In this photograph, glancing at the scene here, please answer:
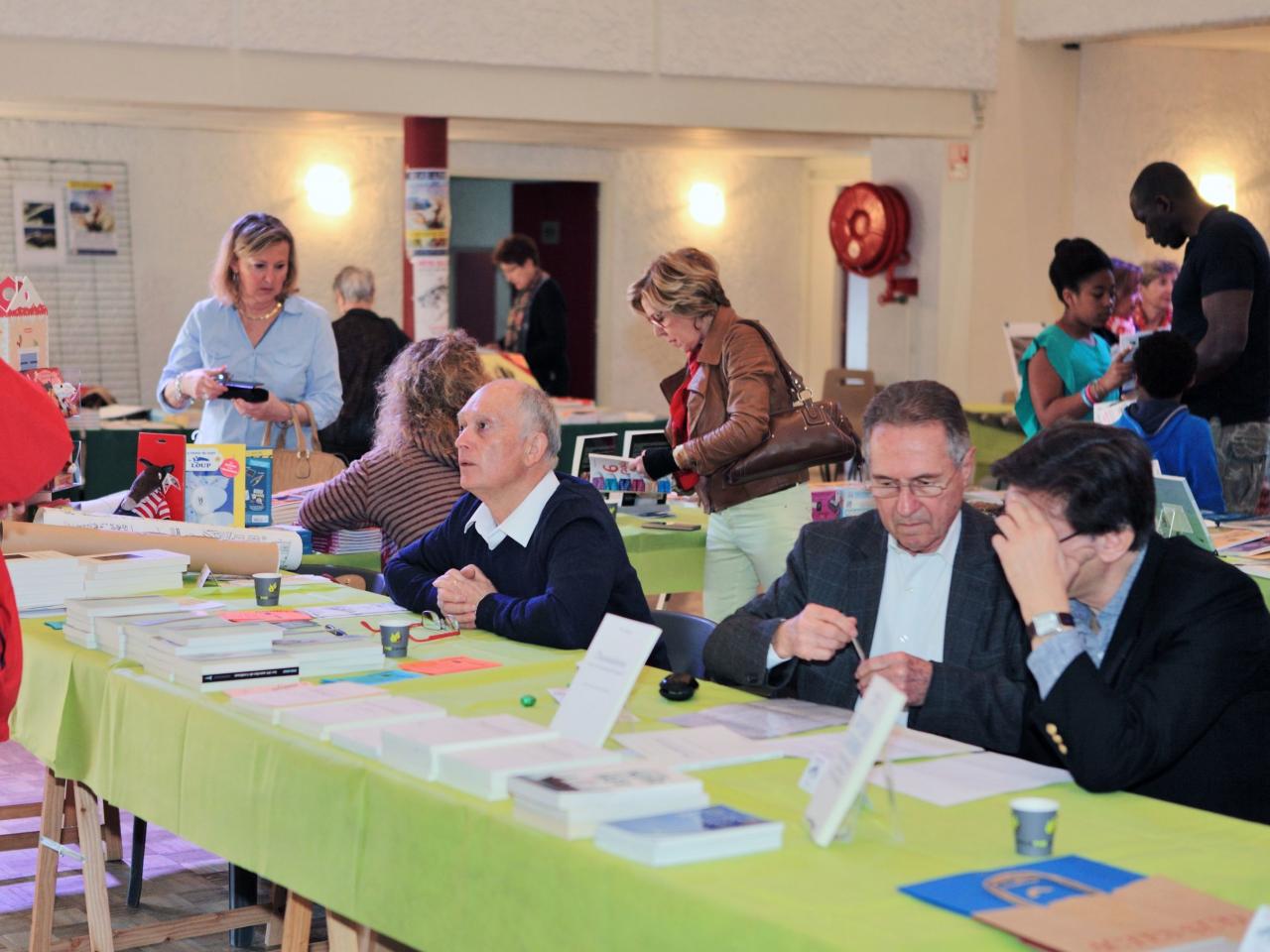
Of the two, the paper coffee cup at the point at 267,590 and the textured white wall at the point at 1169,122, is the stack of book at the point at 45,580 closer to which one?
the paper coffee cup at the point at 267,590

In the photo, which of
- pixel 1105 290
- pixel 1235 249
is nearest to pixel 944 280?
pixel 1105 290

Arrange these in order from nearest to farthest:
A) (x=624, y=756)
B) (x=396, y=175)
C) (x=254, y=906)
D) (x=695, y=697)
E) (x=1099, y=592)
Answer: (x=624, y=756)
(x=1099, y=592)
(x=695, y=697)
(x=254, y=906)
(x=396, y=175)

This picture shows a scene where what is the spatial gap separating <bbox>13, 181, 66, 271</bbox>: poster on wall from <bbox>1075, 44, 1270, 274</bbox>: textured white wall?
6456mm

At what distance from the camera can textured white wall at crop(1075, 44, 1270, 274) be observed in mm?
9891

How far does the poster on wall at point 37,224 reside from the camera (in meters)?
10.8

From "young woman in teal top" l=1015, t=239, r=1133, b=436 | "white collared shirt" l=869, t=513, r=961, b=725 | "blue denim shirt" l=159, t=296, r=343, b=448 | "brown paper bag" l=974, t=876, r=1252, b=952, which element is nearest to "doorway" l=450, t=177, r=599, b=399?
"young woman in teal top" l=1015, t=239, r=1133, b=436

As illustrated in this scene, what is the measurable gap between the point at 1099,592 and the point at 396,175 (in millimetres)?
10205

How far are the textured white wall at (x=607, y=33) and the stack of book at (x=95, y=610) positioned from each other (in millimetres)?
4299

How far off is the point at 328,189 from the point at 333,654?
933 centimetres

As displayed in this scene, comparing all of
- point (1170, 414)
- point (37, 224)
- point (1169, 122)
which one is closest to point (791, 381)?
point (1170, 414)

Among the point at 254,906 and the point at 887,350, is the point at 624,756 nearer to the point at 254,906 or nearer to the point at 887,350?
the point at 254,906

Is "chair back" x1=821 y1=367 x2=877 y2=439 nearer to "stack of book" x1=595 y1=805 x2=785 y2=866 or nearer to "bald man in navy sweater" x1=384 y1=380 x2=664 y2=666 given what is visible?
"bald man in navy sweater" x1=384 y1=380 x2=664 y2=666

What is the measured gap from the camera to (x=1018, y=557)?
244 cm

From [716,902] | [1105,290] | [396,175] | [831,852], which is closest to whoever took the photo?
[716,902]
